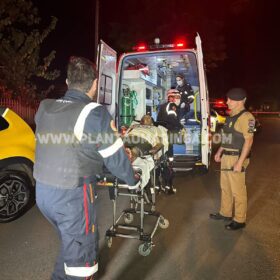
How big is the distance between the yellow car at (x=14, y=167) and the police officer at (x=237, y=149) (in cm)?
277

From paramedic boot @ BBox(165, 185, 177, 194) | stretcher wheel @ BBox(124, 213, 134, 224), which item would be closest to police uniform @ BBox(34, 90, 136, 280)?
stretcher wheel @ BBox(124, 213, 134, 224)

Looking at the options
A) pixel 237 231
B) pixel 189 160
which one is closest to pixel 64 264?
pixel 237 231

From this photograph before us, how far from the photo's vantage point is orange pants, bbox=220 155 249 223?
4352 mm

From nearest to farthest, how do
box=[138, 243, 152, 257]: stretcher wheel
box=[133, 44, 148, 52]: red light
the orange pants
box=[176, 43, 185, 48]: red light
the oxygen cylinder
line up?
box=[138, 243, 152, 257]: stretcher wheel
the orange pants
box=[176, 43, 185, 48]: red light
box=[133, 44, 148, 52]: red light
the oxygen cylinder

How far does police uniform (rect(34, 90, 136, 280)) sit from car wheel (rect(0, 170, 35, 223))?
2499 mm

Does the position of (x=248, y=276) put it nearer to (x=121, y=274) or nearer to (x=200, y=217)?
(x=121, y=274)

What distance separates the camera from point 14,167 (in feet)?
16.1

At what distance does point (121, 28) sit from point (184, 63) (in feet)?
34.8

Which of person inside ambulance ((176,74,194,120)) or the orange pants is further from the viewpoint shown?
person inside ambulance ((176,74,194,120))

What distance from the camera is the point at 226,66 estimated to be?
157ft

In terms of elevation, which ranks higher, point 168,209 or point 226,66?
point 226,66

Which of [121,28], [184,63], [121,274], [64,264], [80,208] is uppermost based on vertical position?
[121,28]

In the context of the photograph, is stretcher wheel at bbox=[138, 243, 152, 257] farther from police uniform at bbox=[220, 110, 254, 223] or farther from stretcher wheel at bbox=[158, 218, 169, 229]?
police uniform at bbox=[220, 110, 254, 223]

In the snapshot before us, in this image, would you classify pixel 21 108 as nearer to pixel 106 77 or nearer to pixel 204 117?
pixel 106 77
